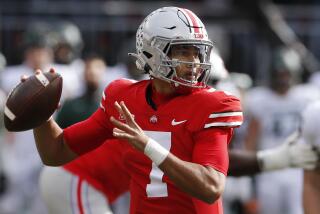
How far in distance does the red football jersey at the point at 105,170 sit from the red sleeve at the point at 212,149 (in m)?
1.31

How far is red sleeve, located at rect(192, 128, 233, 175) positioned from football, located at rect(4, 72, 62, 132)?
2.36ft

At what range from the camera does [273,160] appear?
5.44 meters

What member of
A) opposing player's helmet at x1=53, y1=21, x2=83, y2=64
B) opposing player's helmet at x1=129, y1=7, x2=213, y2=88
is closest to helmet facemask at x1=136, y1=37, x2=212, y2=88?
opposing player's helmet at x1=129, y1=7, x2=213, y2=88

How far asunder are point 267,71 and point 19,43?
2517 mm

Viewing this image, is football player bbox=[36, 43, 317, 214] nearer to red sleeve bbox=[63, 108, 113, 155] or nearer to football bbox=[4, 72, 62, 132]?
red sleeve bbox=[63, 108, 113, 155]

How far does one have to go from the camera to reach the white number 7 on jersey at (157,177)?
4.36 metres

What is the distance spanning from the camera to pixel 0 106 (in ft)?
28.6

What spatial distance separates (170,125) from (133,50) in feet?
15.8

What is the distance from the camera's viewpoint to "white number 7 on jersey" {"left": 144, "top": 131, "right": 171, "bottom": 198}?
4.36 m

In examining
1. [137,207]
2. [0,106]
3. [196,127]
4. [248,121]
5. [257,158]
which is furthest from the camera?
[248,121]

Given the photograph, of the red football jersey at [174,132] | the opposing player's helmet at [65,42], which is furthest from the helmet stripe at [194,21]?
the opposing player's helmet at [65,42]

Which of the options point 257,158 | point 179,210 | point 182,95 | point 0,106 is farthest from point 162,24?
point 0,106

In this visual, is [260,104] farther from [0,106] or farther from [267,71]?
[0,106]

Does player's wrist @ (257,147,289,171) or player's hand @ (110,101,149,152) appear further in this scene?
player's wrist @ (257,147,289,171)
